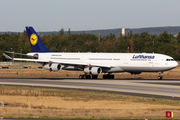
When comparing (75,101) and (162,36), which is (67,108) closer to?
(75,101)

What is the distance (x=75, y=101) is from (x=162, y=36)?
144 meters

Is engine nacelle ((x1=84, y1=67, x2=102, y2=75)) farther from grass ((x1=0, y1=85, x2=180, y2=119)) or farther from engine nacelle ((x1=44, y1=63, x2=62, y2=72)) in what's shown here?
grass ((x1=0, y1=85, x2=180, y2=119))

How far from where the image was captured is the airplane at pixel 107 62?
56.3 m

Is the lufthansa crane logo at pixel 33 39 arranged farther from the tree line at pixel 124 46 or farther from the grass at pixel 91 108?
the tree line at pixel 124 46

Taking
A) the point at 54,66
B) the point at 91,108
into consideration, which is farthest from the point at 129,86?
the point at 54,66

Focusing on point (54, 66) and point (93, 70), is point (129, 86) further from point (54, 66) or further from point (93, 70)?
point (54, 66)

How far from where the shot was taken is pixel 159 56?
57188 millimetres

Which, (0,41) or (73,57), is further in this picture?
(0,41)

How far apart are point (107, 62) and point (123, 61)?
11.5 ft

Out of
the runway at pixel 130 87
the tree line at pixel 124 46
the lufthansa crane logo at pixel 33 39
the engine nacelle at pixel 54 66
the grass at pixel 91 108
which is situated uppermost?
the tree line at pixel 124 46

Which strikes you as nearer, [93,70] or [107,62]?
[93,70]

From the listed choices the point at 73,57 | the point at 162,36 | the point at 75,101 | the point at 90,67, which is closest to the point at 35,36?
the point at 73,57

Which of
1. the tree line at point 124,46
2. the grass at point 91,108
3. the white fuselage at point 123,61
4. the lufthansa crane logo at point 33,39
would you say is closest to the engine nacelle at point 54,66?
the white fuselage at point 123,61

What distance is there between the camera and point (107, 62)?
60.3 metres
